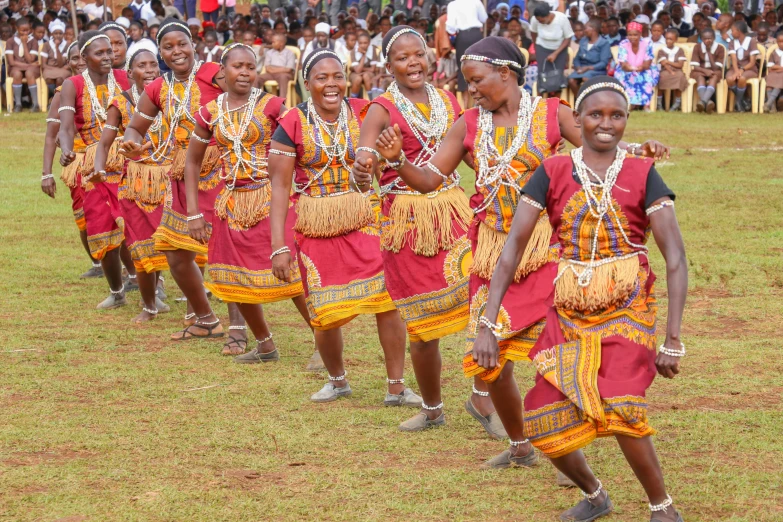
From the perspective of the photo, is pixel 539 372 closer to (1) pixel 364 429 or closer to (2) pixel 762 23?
(1) pixel 364 429

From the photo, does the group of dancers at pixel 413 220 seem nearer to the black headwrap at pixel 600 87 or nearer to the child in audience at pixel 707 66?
the black headwrap at pixel 600 87

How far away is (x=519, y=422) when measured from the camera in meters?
5.77

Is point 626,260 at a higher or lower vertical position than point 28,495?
higher

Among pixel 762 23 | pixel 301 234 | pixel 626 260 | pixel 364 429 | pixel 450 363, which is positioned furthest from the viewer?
pixel 762 23

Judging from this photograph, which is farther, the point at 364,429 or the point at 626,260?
the point at 364,429

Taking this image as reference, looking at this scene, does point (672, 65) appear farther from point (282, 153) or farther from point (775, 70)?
point (282, 153)

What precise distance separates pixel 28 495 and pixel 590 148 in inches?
122

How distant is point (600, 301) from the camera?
478 centimetres

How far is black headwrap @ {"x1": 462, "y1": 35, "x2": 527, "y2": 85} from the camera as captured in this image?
567 centimetres

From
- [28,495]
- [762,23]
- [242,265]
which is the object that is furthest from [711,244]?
[762,23]

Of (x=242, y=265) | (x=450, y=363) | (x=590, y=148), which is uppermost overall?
(x=590, y=148)

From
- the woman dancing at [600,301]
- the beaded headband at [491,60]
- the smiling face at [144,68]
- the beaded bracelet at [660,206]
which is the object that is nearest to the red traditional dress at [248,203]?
the smiling face at [144,68]

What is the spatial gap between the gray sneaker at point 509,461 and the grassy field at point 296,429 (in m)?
0.07

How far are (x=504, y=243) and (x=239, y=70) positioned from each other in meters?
3.32
